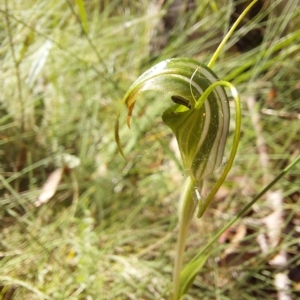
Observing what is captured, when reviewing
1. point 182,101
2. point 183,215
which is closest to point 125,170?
point 183,215

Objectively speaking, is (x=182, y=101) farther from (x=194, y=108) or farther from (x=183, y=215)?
(x=183, y=215)

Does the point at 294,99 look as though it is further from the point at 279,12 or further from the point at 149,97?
the point at 149,97

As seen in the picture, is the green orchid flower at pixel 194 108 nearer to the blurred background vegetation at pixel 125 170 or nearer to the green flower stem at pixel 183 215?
the green flower stem at pixel 183 215

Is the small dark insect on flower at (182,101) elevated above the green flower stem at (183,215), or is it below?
above

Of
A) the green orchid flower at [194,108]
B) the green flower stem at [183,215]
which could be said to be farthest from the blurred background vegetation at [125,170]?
the green orchid flower at [194,108]

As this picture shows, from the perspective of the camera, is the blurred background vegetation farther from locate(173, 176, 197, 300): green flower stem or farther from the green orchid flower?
the green orchid flower

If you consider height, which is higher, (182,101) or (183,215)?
(182,101)
